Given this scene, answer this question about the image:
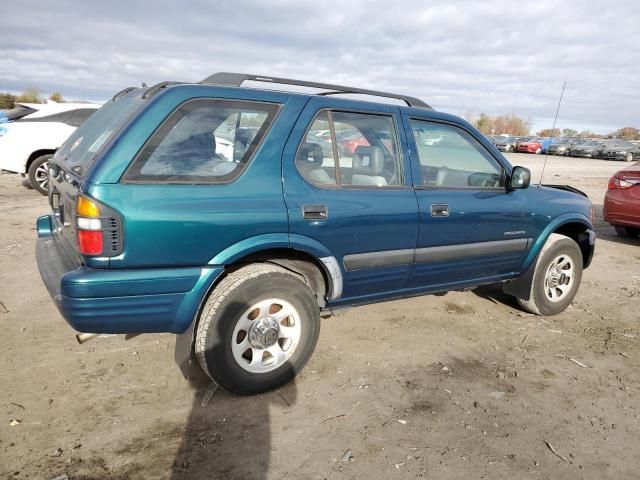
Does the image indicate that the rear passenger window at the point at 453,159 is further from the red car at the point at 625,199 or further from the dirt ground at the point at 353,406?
the red car at the point at 625,199

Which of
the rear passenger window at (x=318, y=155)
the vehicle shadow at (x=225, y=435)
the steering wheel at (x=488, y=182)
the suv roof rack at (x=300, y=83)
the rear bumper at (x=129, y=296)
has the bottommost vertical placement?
the vehicle shadow at (x=225, y=435)

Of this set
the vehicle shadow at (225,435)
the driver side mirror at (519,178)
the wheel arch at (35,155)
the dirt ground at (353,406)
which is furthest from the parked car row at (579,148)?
the vehicle shadow at (225,435)

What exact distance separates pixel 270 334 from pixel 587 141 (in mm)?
40840

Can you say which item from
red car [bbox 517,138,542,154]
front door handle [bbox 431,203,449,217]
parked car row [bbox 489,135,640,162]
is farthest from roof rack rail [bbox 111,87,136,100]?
red car [bbox 517,138,542,154]

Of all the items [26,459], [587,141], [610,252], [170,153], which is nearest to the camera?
[26,459]

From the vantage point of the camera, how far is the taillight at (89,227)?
2.32 m

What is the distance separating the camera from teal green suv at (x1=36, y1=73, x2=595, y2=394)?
7.89 ft

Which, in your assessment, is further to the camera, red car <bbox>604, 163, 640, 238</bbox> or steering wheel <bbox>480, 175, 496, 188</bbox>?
red car <bbox>604, 163, 640, 238</bbox>

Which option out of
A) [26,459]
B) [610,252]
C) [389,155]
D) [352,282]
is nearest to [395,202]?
[389,155]

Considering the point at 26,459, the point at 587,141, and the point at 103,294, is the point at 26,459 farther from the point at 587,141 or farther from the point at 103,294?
the point at 587,141

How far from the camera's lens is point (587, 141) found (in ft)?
121

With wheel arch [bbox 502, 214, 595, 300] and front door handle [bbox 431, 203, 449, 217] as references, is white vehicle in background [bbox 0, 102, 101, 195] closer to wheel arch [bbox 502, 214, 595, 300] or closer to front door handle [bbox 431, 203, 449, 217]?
front door handle [bbox 431, 203, 449, 217]

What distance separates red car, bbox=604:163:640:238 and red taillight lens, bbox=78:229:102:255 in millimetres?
7308

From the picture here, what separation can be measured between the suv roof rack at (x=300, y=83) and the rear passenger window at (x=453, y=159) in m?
0.24
